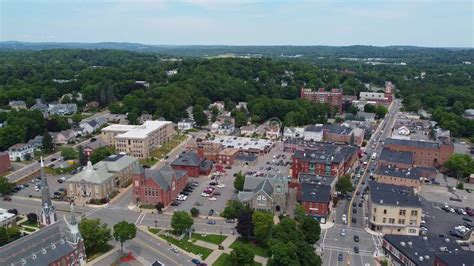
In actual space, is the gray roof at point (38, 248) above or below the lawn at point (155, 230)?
above

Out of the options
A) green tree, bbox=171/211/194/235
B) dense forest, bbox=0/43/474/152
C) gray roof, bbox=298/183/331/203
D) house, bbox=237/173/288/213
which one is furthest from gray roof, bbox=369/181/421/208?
dense forest, bbox=0/43/474/152

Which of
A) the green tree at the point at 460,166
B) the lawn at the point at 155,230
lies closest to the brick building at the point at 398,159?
the green tree at the point at 460,166

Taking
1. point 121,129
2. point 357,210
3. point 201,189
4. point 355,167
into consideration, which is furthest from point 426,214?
point 121,129

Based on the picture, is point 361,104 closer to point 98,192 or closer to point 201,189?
point 201,189

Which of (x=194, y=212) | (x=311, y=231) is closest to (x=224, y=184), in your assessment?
(x=194, y=212)

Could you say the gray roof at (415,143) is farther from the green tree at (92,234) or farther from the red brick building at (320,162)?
the green tree at (92,234)

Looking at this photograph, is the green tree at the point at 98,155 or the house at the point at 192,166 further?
the green tree at the point at 98,155

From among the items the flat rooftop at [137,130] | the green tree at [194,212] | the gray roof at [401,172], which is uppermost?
the flat rooftop at [137,130]
